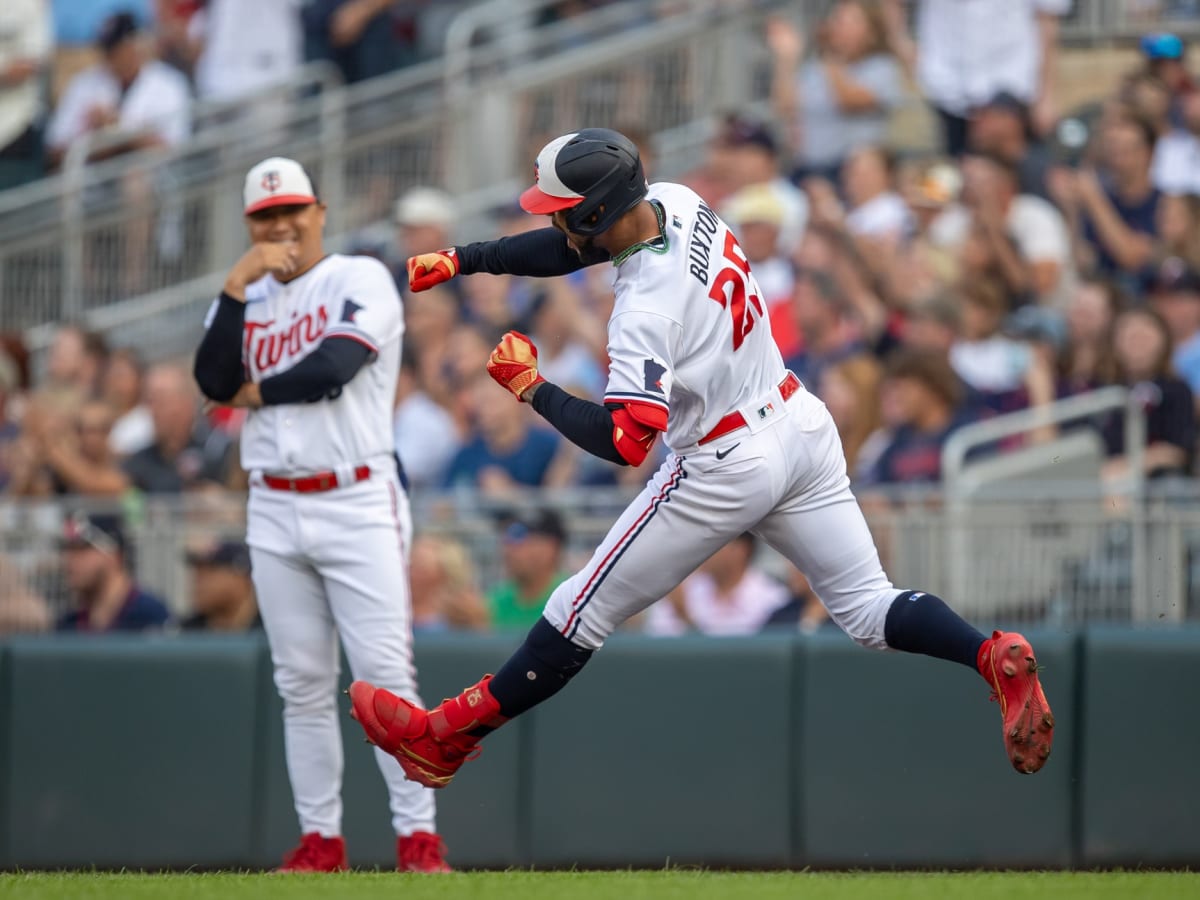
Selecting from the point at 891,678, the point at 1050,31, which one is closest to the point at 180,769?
the point at 891,678

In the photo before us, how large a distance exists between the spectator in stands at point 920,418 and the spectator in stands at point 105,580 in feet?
11.5

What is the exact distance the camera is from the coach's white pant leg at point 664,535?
541cm

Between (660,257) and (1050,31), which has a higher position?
(1050,31)

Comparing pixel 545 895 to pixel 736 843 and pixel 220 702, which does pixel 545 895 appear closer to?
pixel 736 843

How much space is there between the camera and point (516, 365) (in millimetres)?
5328

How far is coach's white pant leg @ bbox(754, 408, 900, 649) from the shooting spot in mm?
5570

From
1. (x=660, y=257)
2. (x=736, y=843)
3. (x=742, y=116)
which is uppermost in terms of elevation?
→ (x=742, y=116)

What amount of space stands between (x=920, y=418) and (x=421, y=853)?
375 centimetres

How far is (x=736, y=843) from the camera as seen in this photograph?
25.5 ft

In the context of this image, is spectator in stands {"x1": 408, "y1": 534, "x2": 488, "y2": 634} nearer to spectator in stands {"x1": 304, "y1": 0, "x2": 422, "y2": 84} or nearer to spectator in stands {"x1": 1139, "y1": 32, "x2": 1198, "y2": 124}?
spectator in stands {"x1": 1139, "y1": 32, "x2": 1198, "y2": 124}

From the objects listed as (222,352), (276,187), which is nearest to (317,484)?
(222,352)

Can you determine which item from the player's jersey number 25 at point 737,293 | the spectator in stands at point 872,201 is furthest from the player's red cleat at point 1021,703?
the spectator in stands at point 872,201

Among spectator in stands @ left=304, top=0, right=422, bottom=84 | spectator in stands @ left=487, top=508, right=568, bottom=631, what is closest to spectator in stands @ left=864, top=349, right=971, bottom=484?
spectator in stands @ left=487, top=508, right=568, bottom=631

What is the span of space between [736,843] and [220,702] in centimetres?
227
